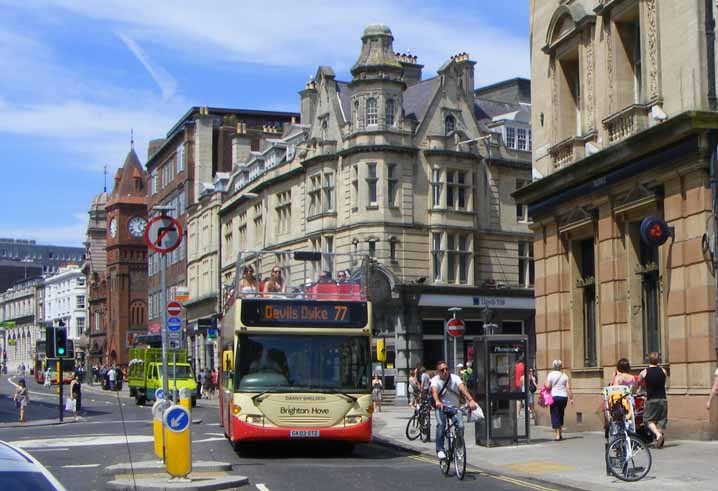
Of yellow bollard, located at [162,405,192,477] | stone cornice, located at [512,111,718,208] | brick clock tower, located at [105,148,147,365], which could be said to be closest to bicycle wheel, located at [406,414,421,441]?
stone cornice, located at [512,111,718,208]

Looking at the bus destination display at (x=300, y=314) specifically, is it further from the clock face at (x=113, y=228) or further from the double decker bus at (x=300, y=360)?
the clock face at (x=113, y=228)

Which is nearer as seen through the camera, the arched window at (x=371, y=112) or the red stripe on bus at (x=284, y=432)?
the red stripe on bus at (x=284, y=432)

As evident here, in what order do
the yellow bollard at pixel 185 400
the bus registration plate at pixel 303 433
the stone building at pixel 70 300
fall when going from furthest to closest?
the stone building at pixel 70 300
the bus registration plate at pixel 303 433
the yellow bollard at pixel 185 400

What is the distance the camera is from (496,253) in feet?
177

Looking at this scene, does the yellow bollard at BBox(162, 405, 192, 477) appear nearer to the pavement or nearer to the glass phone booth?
the pavement

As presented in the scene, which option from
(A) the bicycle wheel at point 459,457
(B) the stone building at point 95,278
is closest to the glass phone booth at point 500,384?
(A) the bicycle wheel at point 459,457

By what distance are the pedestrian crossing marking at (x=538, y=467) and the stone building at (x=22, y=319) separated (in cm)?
13852

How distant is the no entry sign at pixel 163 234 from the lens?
1786 centimetres

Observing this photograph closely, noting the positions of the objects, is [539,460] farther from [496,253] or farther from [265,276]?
[496,253]

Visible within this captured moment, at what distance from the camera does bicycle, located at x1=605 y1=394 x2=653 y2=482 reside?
1541cm

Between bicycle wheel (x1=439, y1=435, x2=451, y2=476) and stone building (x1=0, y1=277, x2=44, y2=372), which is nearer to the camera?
bicycle wheel (x1=439, y1=435, x2=451, y2=476)


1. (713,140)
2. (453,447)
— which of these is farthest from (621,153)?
(453,447)

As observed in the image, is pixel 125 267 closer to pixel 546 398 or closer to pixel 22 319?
pixel 22 319

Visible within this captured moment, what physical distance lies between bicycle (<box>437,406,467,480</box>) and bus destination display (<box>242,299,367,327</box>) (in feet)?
11.1
